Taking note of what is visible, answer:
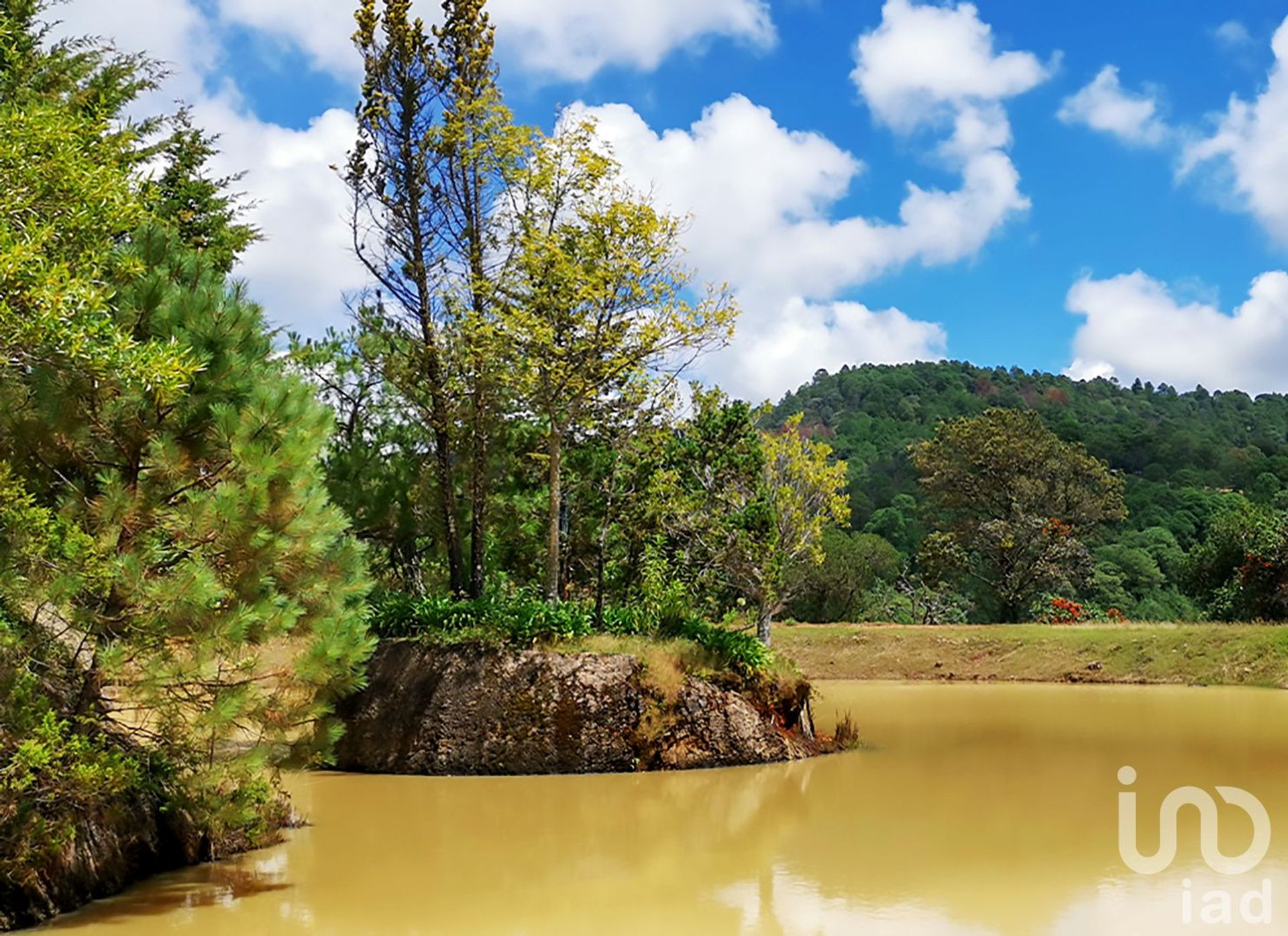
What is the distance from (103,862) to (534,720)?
5.84 m

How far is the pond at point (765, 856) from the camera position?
7105 mm

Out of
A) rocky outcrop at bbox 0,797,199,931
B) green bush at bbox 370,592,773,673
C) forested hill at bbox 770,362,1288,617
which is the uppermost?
forested hill at bbox 770,362,1288,617

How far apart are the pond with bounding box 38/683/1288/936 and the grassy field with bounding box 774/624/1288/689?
11.7 metres

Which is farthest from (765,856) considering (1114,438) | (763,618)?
(1114,438)

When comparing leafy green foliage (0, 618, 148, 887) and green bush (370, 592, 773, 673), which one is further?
green bush (370, 592, 773, 673)

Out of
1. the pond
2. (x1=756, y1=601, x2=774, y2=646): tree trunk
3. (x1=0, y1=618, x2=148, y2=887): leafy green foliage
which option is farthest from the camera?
(x1=756, y1=601, x2=774, y2=646): tree trunk

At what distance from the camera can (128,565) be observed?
696 cm

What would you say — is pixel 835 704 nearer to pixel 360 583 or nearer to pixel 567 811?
pixel 567 811

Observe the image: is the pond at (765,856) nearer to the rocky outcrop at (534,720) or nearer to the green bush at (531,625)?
the rocky outcrop at (534,720)

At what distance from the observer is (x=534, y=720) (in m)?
13.1

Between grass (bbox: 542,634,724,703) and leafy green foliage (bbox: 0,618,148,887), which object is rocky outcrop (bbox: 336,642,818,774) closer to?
grass (bbox: 542,634,724,703)

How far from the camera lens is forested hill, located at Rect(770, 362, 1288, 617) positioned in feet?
165

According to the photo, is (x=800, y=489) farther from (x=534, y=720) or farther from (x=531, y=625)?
(x=534, y=720)

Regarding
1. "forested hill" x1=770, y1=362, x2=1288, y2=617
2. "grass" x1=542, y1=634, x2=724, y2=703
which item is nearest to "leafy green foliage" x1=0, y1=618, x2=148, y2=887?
"grass" x1=542, y1=634, x2=724, y2=703
